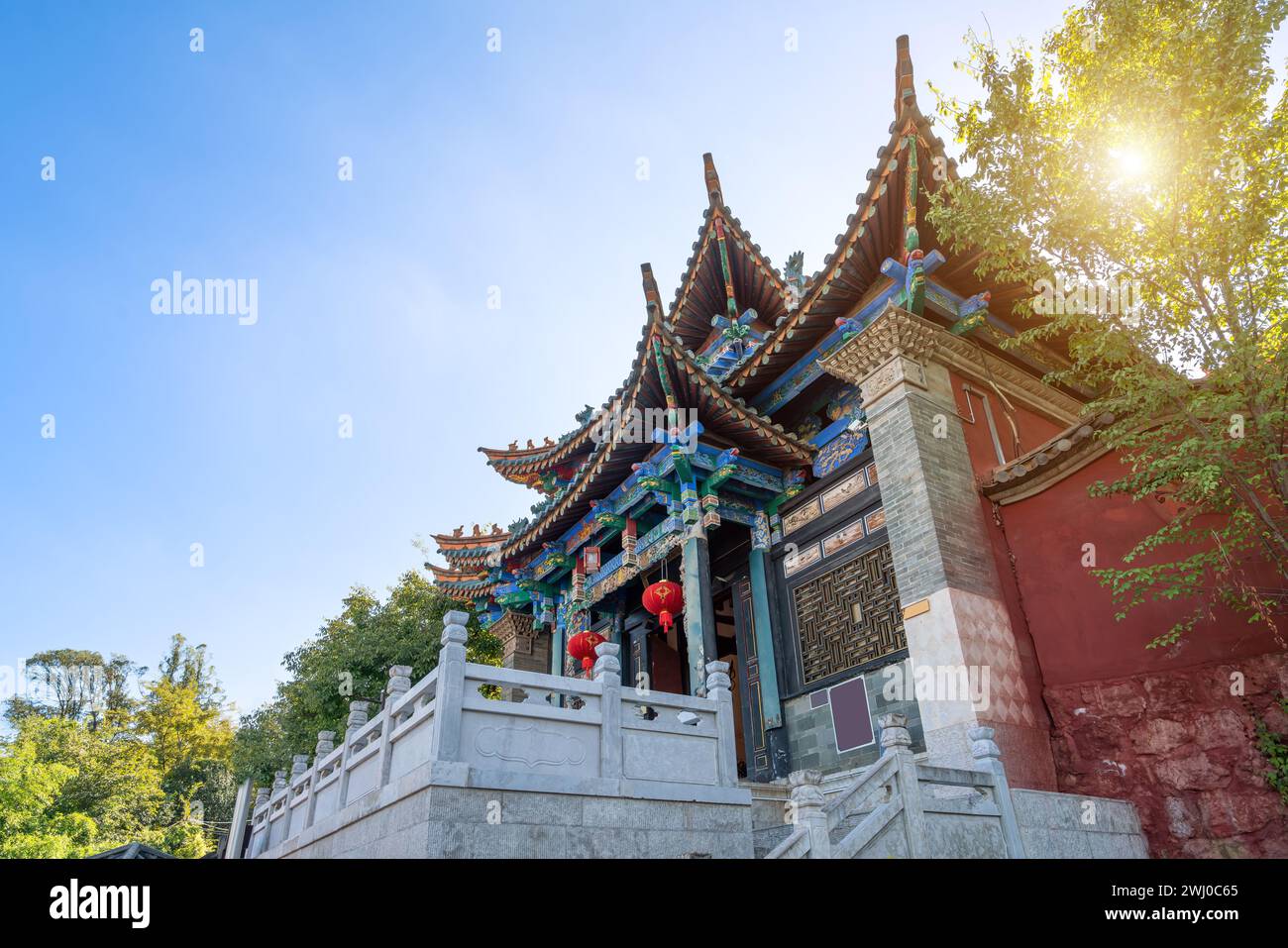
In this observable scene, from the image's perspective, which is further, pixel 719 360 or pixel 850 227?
pixel 719 360

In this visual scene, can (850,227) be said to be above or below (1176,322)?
above

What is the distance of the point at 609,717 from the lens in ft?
21.1

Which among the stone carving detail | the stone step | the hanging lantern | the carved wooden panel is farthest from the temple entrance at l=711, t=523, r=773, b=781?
the stone carving detail

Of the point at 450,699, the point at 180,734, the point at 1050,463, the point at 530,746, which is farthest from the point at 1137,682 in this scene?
the point at 180,734

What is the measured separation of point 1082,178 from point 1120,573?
3464mm

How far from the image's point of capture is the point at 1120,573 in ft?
20.7

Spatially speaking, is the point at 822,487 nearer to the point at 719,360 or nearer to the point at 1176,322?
the point at 719,360

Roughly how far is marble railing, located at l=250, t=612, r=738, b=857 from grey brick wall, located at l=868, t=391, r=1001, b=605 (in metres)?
2.39

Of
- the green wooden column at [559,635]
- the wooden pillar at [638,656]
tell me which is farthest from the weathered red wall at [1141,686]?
the green wooden column at [559,635]

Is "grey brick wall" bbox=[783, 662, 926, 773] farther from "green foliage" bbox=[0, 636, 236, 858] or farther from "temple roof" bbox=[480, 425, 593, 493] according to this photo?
"green foliage" bbox=[0, 636, 236, 858]

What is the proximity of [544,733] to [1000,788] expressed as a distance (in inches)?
139
